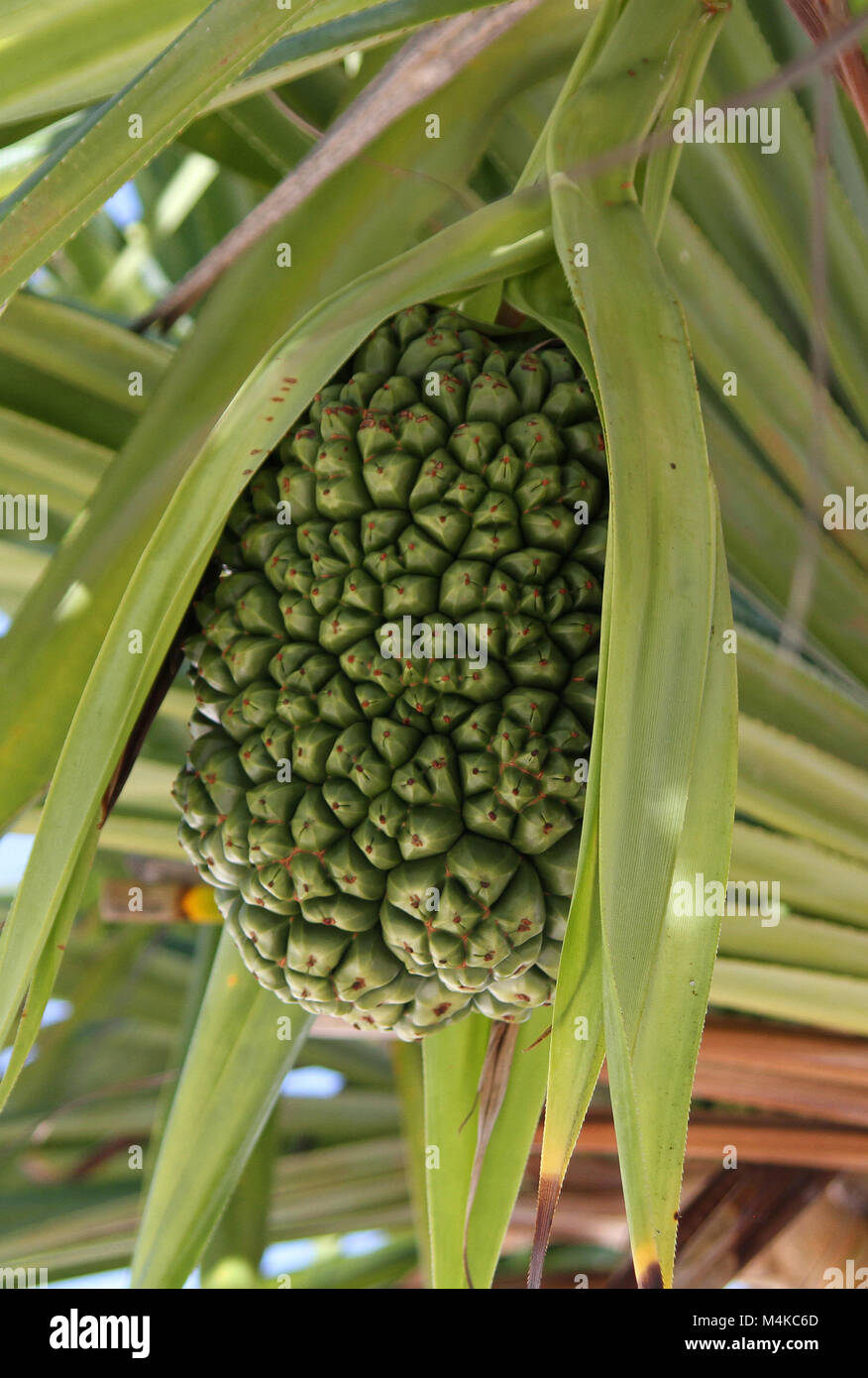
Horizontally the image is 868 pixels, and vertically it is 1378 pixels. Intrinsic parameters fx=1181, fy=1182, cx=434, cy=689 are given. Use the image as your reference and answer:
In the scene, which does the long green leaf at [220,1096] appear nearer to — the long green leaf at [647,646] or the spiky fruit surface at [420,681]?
the spiky fruit surface at [420,681]

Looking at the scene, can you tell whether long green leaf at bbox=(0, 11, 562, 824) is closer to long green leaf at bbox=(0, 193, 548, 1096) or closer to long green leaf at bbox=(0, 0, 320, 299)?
long green leaf at bbox=(0, 193, 548, 1096)

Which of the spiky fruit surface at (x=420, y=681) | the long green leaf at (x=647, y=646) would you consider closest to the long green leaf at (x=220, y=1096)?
the spiky fruit surface at (x=420, y=681)

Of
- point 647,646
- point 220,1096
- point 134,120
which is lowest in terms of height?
point 220,1096

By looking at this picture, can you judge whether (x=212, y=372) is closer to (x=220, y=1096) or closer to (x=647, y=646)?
(x=647, y=646)

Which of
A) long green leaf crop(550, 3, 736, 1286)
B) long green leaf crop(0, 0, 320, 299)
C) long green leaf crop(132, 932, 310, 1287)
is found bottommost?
long green leaf crop(132, 932, 310, 1287)

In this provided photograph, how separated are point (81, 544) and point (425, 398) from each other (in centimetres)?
23

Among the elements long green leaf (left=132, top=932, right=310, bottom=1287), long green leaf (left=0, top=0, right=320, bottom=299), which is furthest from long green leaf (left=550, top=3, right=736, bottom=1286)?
long green leaf (left=132, top=932, right=310, bottom=1287)

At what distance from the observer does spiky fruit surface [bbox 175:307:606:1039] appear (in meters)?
0.66

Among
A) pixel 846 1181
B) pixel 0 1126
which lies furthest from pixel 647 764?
pixel 0 1126

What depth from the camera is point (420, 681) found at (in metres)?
0.67

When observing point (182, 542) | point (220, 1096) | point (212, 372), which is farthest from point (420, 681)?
point (220, 1096)

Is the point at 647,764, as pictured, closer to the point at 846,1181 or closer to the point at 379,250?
the point at 379,250

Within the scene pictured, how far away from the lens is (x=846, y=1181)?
1337 millimetres

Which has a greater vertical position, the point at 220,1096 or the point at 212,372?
the point at 212,372
